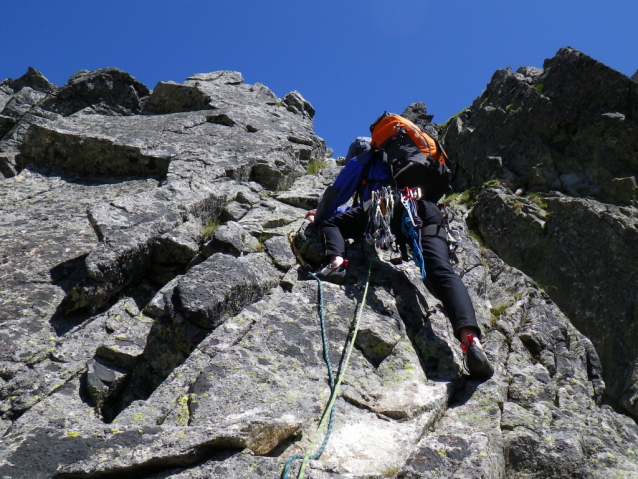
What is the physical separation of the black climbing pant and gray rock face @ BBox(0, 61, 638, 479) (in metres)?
0.44

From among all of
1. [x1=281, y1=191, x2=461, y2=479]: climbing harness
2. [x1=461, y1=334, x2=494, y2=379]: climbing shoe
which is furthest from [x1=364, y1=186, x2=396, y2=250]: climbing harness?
[x1=461, y1=334, x2=494, y2=379]: climbing shoe

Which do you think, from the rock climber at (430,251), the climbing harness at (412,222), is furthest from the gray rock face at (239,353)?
the climbing harness at (412,222)

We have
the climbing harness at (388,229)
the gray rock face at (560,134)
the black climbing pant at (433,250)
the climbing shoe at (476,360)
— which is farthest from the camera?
the gray rock face at (560,134)

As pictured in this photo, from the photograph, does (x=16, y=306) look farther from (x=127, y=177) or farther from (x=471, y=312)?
(x=471, y=312)

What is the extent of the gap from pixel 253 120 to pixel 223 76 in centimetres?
425

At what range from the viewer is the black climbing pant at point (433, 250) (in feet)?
20.7

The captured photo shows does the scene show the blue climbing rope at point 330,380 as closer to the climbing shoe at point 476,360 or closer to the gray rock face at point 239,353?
the gray rock face at point 239,353

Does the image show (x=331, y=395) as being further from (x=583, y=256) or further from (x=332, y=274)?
(x=583, y=256)

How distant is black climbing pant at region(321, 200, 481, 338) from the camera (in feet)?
20.7

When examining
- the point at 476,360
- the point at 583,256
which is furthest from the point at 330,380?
the point at 583,256

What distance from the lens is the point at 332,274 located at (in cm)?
711

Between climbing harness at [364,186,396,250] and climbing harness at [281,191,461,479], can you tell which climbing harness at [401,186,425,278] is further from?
climbing harness at [364,186,396,250]

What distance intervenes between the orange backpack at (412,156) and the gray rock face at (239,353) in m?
1.30

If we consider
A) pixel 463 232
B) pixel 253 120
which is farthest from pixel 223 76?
pixel 463 232
